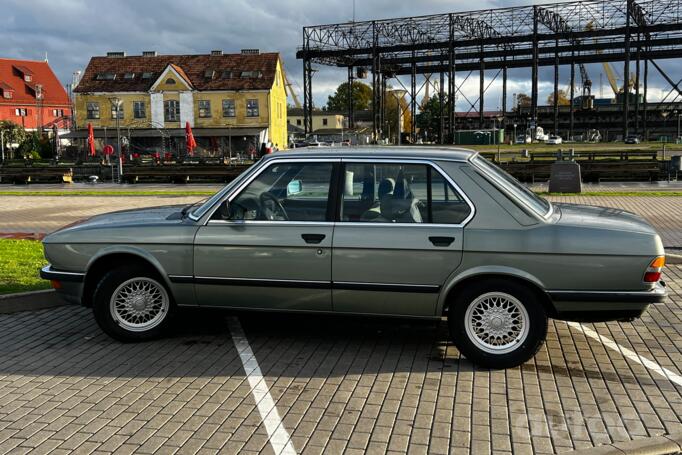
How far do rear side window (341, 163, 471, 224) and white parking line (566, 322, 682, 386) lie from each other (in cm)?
196

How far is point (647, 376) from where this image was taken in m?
5.27

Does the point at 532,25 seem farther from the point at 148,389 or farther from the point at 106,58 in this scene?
the point at 148,389

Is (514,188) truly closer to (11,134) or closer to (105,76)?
(105,76)

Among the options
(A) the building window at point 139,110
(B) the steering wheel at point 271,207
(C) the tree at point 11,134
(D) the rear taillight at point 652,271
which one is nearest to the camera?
(D) the rear taillight at point 652,271

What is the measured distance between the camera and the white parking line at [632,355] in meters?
5.26

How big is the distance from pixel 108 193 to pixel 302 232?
21.9 metres

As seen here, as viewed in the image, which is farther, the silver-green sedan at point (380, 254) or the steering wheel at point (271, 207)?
the steering wheel at point (271, 207)

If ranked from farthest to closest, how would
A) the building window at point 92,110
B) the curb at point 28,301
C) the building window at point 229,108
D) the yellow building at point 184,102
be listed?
the building window at point 92,110 < the building window at point 229,108 < the yellow building at point 184,102 < the curb at point 28,301

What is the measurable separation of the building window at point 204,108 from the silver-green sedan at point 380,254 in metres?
61.5

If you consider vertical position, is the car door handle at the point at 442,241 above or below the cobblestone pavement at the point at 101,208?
above

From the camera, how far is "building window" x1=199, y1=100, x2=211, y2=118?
6562 centimetres

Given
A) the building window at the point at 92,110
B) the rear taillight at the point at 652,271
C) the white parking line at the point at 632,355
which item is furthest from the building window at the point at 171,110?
the rear taillight at the point at 652,271

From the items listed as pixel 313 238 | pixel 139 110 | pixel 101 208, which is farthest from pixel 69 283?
pixel 139 110

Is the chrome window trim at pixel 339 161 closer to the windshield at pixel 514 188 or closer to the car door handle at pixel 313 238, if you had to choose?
the car door handle at pixel 313 238
